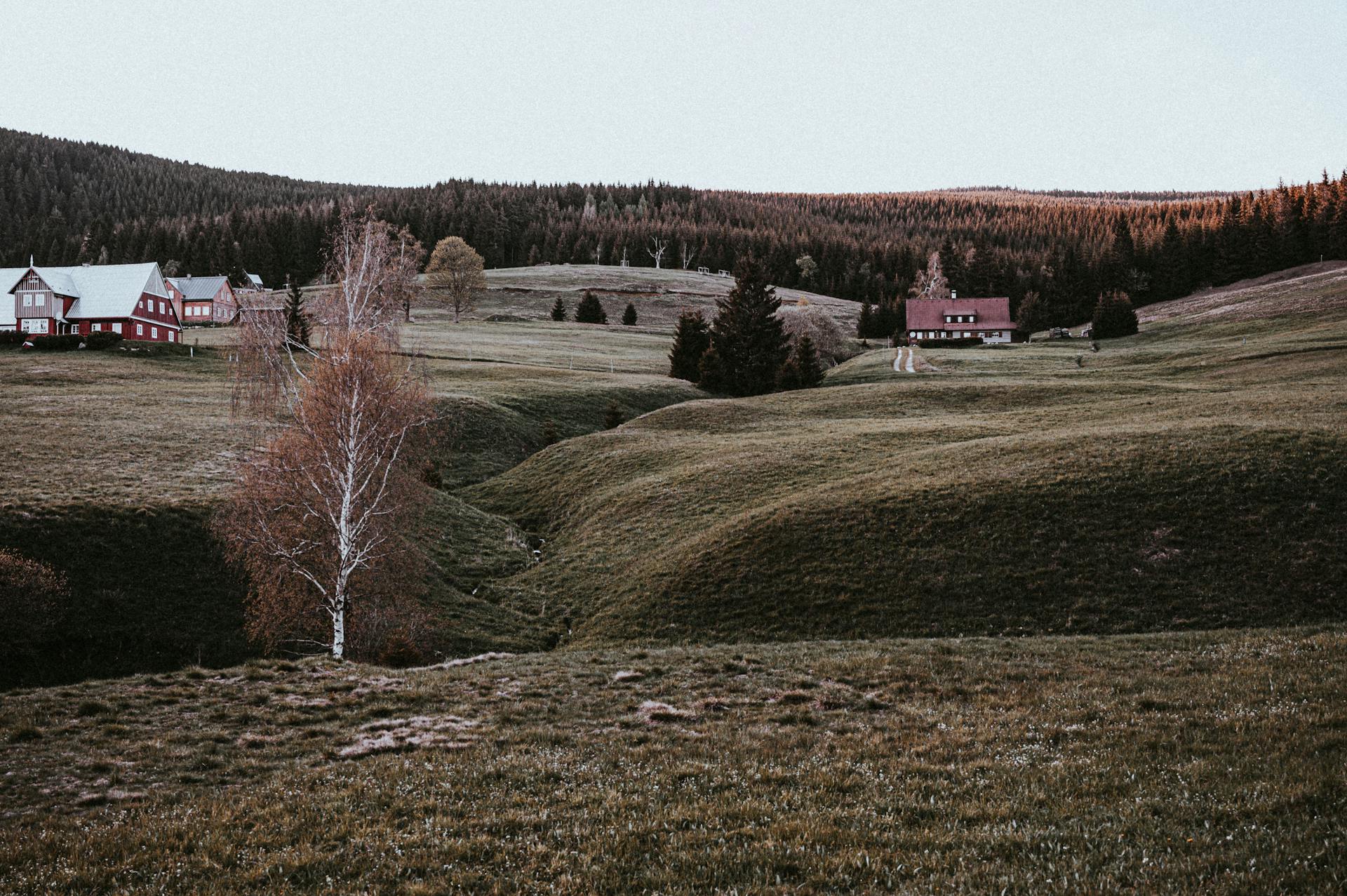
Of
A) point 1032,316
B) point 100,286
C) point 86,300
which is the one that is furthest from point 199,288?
point 1032,316

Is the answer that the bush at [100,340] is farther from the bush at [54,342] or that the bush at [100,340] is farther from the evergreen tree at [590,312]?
the evergreen tree at [590,312]

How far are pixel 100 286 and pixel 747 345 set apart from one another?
2978 inches

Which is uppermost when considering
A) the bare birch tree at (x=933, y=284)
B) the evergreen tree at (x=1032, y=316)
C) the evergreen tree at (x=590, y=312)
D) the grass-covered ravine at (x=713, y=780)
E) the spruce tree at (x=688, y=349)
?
the bare birch tree at (x=933, y=284)

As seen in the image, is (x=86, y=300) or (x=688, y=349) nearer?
(x=688, y=349)

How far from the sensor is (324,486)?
26.3 m

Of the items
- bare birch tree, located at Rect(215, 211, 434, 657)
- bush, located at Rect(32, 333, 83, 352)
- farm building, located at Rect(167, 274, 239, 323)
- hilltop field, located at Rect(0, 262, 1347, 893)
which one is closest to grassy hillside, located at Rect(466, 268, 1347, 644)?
hilltop field, located at Rect(0, 262, 1347, 893)

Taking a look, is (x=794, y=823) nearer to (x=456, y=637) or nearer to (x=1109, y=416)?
(x=456, y=637)

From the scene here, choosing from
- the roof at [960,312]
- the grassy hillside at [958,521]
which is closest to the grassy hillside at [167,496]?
the grassy hillside at [958,521]

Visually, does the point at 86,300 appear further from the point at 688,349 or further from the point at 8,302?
the point at 688,349

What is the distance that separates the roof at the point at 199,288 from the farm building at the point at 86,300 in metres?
44.1

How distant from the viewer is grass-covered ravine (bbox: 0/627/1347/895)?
26.2ft

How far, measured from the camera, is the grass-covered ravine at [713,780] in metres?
7.98

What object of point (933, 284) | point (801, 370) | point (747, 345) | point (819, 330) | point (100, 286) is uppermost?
point (933, 284)

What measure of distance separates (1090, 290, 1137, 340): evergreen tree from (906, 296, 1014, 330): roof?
61.5ft
